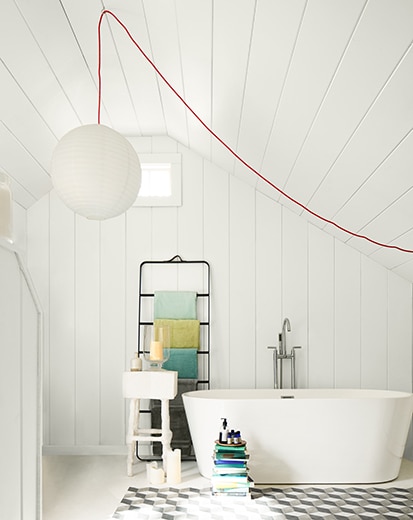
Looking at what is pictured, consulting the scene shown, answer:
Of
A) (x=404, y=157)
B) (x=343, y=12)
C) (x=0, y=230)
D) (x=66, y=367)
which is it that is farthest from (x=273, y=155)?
(x=0, y=230)

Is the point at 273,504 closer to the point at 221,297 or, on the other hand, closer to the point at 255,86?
the point at 221,297

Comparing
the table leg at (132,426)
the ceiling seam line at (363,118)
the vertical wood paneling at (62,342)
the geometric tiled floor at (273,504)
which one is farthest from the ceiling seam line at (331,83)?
the vertical wood paneling at (62,342)

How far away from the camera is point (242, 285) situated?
5.53 m

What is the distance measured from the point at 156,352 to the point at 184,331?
46 centimetres

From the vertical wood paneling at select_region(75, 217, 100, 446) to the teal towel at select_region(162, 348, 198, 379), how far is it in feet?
2.09

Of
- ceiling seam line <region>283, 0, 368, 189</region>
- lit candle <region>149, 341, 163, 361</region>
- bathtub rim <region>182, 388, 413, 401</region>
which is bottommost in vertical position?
bathtub rim <region>182, 388, 413, 401</region>

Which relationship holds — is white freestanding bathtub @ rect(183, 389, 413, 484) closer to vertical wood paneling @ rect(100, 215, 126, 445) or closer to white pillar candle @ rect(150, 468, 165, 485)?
white pillar candle @ rect(150, 468, 165, 485)

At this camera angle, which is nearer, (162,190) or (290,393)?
(290,393)

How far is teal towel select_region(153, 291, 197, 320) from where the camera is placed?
5.43m

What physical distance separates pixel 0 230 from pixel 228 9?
1543 mm

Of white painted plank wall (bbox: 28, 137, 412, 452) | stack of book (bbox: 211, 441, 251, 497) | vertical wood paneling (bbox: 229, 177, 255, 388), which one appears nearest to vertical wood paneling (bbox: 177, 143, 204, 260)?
white painted plank wall (bbox: 28, 137, 412, 452)

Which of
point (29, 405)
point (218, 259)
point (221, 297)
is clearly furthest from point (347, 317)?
point (29, 405)

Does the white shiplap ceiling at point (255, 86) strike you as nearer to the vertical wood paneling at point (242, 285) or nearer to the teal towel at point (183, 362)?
the vertical wood paneling at point (242, 285)

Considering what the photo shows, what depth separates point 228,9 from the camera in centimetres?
265
